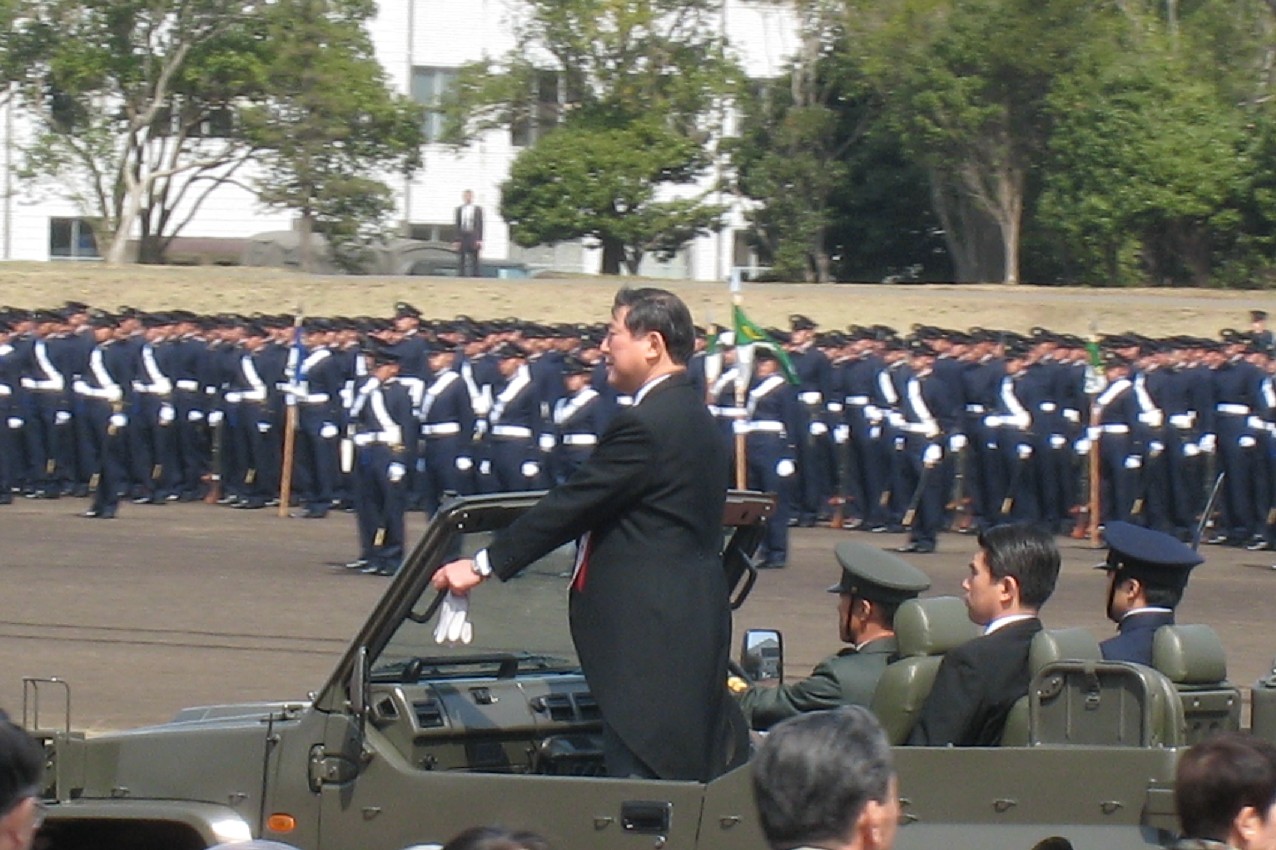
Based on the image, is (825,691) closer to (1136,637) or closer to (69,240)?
(1136,637)

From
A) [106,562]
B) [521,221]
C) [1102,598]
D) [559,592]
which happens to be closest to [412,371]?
[106,562]

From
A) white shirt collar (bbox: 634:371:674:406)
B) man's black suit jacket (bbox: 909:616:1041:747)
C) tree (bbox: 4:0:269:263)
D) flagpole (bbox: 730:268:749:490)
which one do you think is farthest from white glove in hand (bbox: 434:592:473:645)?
tree (bbox: 4:0:269:263)

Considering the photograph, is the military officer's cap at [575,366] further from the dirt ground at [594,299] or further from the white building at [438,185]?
the white building at [438,185]

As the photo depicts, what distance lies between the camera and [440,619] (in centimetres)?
511

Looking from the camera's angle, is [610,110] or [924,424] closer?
[924,424]

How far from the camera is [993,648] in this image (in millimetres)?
4980

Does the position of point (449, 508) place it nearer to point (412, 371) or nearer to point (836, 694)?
point (836, 694)

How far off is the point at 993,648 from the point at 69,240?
45846 millimetres

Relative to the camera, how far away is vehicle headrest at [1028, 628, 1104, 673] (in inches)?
189

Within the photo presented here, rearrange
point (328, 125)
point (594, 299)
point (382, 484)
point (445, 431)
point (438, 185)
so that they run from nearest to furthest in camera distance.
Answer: point (382, 484)
point (445, 431)
point (594, 299)
point (328, 125)
point (438, 185)

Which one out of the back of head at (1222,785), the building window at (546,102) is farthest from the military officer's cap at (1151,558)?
the building window at (546,102)

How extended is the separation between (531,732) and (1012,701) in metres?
1.20

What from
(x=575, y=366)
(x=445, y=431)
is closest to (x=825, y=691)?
(x=445, y=431)

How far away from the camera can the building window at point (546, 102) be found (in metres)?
37.2
